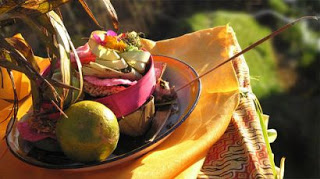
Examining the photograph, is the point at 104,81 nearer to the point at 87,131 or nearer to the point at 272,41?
the point at 87,131

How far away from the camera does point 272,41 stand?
2.02 m

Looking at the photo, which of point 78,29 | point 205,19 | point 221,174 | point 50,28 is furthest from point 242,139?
point 205,19

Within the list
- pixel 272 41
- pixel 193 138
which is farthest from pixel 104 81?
pixel 272 41

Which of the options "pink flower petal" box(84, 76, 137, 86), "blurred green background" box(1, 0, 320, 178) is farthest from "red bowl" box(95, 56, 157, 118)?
"blurred green background" box(1, 0, 320, 178)

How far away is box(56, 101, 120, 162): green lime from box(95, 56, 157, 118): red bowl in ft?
0.16

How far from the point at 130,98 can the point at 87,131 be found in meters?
0.11

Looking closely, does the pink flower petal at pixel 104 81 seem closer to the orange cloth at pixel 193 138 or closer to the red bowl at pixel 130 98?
the red bowl at pixel 130 98

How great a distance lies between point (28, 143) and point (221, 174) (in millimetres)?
315

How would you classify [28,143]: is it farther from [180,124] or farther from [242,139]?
[242,139]

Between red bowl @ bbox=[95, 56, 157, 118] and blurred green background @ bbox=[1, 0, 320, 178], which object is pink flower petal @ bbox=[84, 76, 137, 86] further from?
blurred green background @ bbox=[1, 0, 320, 178]

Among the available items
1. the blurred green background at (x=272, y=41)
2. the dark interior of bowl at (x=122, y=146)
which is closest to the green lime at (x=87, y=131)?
the dark interior of bowl at (x=122, y=146)

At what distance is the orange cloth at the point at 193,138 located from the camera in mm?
732

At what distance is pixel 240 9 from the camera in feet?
7.15

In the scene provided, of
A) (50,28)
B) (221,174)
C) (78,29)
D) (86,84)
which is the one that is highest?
(50,28)
